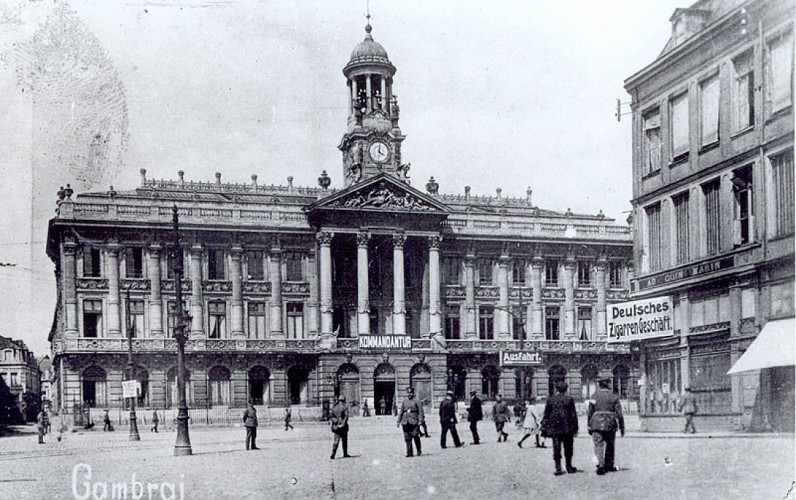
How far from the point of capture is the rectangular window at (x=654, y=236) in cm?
3203

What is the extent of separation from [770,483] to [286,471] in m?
10.2

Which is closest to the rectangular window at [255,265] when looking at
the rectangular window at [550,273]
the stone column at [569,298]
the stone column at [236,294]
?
the stone column at [236,294]

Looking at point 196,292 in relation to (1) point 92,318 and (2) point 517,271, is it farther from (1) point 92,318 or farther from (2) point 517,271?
(2) point 517,271

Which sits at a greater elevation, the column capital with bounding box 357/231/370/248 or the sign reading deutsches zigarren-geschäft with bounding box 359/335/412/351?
the column capital with bounding box 357/231/370/248

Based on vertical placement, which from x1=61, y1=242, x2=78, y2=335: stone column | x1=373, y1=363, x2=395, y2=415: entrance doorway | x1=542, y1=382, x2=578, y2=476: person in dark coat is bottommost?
x1=373, y1=363, x2=395, y2=415: entrance doorway

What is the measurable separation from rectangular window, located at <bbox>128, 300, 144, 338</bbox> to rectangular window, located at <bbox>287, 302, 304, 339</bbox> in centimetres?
881

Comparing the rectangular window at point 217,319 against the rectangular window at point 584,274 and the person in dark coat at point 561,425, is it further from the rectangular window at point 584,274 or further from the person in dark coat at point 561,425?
the person in dark coat at point 561,425

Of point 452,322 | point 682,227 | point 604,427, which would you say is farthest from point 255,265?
point 604,427

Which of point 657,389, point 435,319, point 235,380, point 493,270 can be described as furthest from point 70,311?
point 657,389

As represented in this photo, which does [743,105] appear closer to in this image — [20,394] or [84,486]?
[84,486]

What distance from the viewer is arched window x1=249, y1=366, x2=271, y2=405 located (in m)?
60.4

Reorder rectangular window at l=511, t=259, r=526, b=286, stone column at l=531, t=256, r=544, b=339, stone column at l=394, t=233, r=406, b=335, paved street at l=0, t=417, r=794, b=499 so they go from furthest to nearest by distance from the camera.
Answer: rectangular window at l=511, t=259, r=526, b=286, stone column at l=531, t=256, r=544, b=339, stone column at l=394, t=233, r=406, b=335, paved street at l=0, t=417, r=794, b=499

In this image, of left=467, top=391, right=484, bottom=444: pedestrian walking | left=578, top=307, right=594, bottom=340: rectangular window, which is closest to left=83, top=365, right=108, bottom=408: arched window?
left=578, top=307, right=594, bottom=340: rectangular window

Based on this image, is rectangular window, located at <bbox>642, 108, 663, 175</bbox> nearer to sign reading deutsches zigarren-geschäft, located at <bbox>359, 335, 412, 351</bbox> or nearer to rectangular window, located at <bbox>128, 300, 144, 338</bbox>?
sign reading deutsches zigarren-geschäft, located at <bbox>359, 335, 412, 351</bbox>
